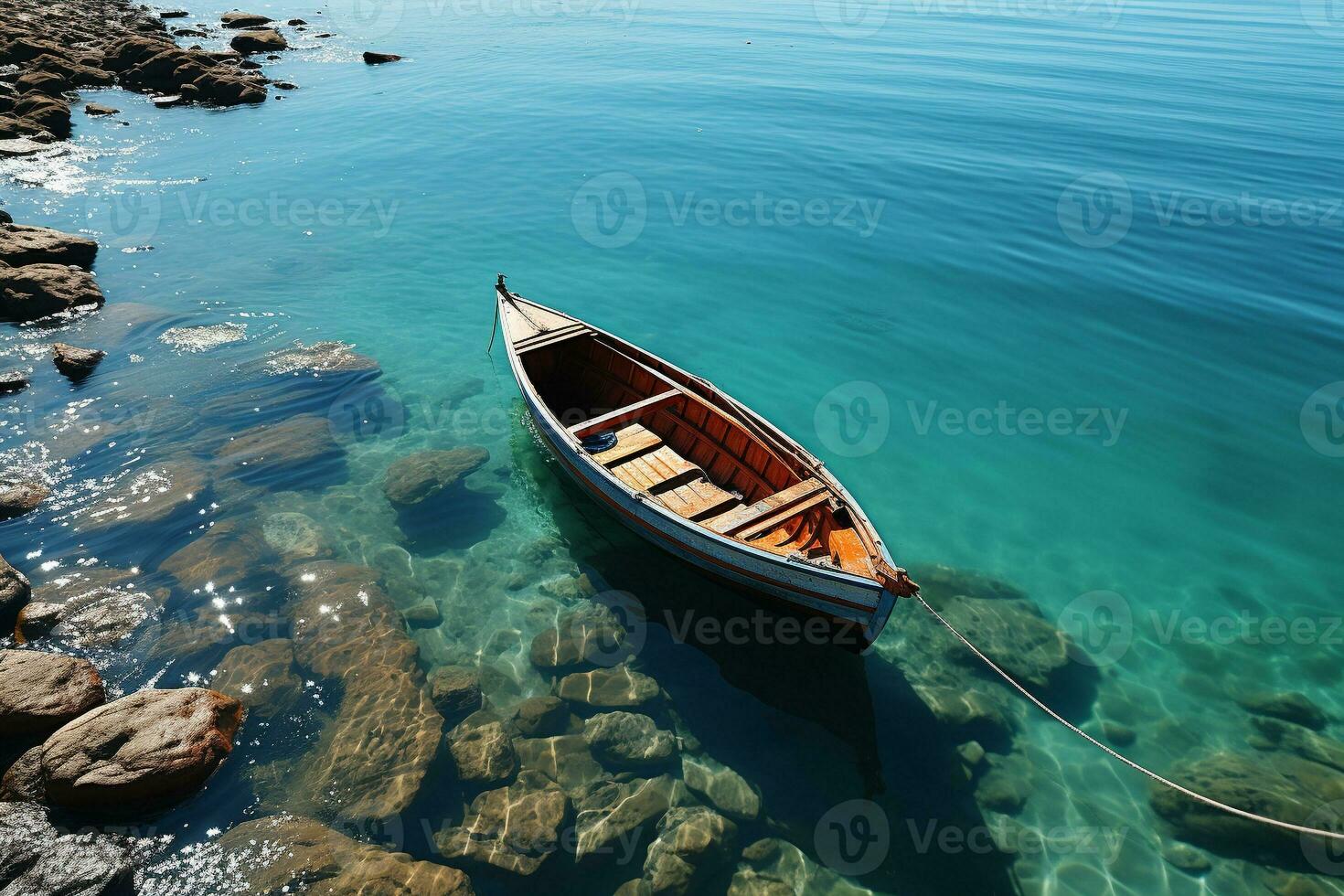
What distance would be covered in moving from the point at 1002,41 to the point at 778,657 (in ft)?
249

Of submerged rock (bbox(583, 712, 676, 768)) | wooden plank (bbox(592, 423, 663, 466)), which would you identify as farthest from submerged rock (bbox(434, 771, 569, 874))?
wooden plank (bbox(592, 423, 663, 466))

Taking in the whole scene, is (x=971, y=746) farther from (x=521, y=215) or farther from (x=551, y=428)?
(x=521, y=215)

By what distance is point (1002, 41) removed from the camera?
66.0 metres

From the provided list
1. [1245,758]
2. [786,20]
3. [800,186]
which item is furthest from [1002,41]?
[1245,758]

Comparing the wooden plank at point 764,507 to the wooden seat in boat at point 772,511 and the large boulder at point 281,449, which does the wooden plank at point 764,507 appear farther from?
the large boulder at point 281,449

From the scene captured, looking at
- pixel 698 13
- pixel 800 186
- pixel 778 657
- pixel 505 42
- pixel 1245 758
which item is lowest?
pixel 778 657

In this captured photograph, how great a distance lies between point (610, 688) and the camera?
484 inches

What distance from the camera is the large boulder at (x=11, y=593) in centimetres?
1249

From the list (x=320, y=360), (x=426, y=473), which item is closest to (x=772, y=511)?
(x=426, y=473)

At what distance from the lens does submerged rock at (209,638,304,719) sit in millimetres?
11773

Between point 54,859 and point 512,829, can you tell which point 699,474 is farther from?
point 54,859

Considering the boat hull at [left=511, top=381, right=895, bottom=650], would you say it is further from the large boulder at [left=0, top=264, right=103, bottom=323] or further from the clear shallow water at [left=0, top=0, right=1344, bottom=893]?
the large boulder at [left=0, top=264, right=103, bottom=323]

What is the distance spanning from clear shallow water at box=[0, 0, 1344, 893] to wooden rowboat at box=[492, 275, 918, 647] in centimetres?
167

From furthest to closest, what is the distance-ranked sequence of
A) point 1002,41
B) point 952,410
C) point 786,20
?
1. point 786,20
2. point 1002,41
3. point 952,410
